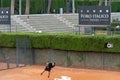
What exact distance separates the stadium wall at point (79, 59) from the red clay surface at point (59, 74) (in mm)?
545

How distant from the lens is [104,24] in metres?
22.0

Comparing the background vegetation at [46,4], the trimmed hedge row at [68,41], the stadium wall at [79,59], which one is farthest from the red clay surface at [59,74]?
the background vegetation at [46,4]

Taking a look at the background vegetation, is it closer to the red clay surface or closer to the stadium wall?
the stadium wall

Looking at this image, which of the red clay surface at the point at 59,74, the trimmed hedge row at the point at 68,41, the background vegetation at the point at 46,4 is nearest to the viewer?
the red clay surface at the point at 59,74

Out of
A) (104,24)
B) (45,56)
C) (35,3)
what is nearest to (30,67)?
(45,56)

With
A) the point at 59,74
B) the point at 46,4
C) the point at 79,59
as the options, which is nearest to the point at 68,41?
the point at 79,59

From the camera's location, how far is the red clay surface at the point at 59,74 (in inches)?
668

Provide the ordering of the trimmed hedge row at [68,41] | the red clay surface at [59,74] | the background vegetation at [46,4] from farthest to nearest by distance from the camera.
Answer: the background vegetation at [46,4] < the trimmed hedge row at [68,41] < the red clay surface at [59,74]

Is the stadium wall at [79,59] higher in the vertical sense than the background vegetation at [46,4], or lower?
lower

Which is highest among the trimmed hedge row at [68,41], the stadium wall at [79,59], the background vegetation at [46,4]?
the background vegetation at [46,4]

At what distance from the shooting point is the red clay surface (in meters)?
17.0

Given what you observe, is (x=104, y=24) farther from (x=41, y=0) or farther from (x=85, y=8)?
(x=41, y=0)

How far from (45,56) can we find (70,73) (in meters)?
3.30

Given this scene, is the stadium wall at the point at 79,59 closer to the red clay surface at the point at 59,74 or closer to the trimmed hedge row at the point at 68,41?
the trimmed hedge row at the point at 68,41
